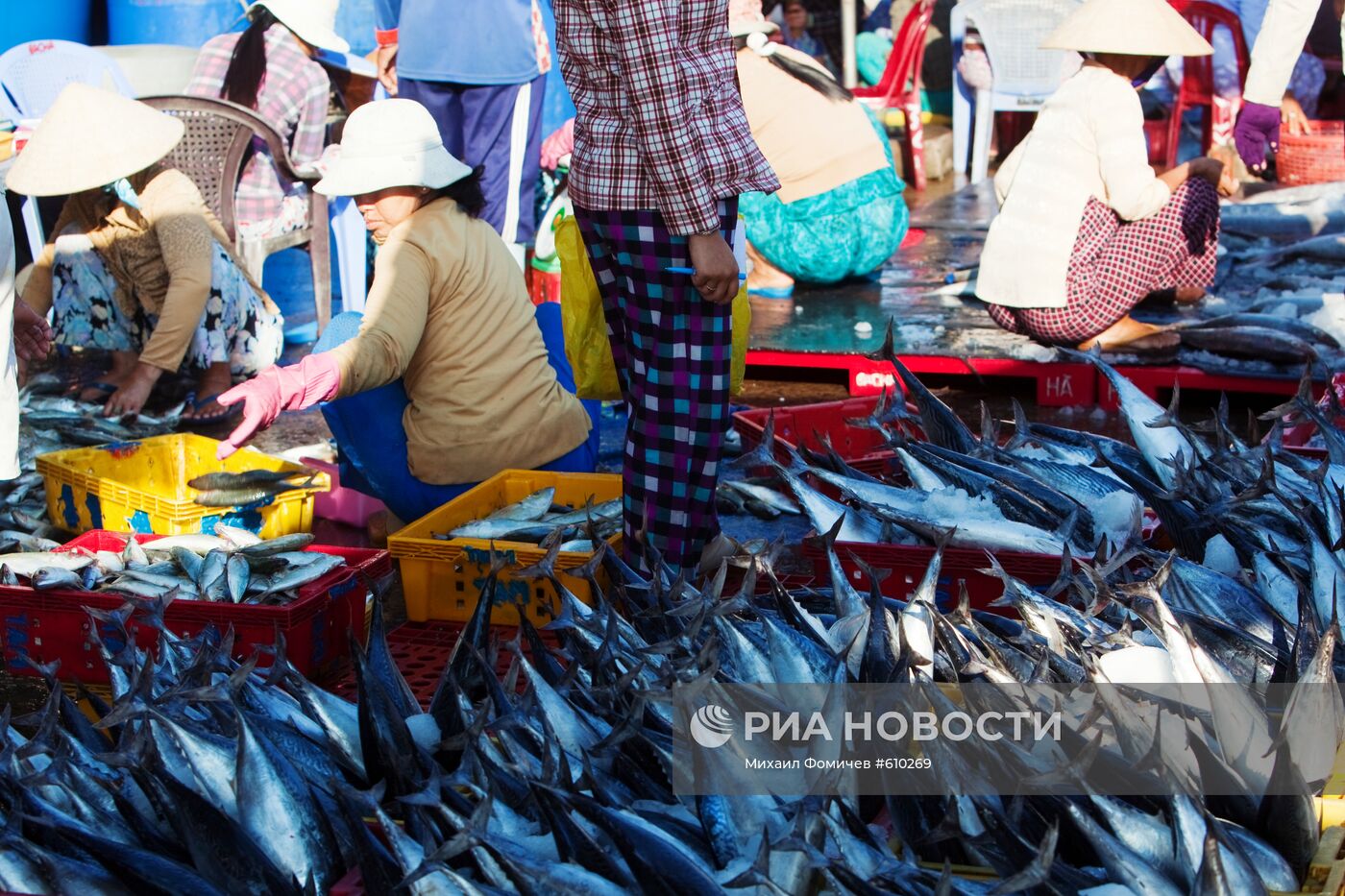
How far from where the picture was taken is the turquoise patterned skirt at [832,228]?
676 centimetres

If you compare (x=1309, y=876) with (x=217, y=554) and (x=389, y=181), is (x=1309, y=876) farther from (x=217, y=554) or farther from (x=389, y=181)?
(x=389, y=181)

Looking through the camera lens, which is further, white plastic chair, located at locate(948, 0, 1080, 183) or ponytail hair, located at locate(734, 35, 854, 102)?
white plastic chair, located at locate(948, 0, 1080, 183)

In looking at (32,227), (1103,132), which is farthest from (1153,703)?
(32,227)

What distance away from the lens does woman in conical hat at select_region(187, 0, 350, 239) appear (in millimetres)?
6473

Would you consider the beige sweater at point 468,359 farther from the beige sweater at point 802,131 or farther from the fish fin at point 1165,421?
the beige sweater at point 802,131

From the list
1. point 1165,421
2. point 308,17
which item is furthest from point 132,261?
point 1165,421

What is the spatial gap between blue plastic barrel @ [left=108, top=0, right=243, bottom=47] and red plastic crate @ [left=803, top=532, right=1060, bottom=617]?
277 inches

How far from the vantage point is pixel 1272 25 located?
574 centimetres

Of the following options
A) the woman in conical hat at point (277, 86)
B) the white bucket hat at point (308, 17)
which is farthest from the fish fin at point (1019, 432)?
the white bucket hat at point (308, 17)

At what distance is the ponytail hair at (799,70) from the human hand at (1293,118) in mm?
4604

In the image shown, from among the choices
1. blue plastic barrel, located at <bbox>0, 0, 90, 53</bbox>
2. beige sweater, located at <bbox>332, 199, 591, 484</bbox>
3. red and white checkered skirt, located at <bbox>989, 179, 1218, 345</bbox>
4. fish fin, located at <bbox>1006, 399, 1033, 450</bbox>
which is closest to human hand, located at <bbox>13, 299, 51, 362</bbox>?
beige sweater, located at <bbox>332, 199, 591, 484</bbox>

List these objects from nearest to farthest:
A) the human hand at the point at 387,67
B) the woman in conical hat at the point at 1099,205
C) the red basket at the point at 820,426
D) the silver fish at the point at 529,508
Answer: the silver fish at the point at 529,508 → the red basket at the point at 820,426 → the woman in conical hat at the point at 1099,205 → the human hand at the point at 387,67

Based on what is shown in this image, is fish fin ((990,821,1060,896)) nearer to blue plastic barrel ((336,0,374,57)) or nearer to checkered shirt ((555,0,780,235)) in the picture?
checkered shirt ((555,0,780,235))

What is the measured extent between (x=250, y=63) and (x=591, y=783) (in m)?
5.59
